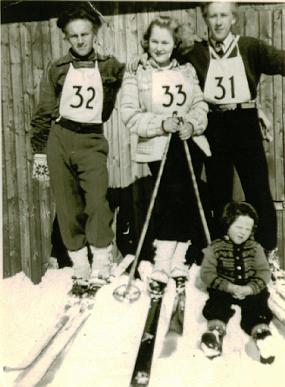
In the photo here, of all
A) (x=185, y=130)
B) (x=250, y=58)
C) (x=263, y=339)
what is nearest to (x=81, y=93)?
(x=185, y=130)

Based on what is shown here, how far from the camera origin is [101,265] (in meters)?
2.95

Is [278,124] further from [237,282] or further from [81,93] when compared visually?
[81,93]

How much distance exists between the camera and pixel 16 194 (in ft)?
10.1

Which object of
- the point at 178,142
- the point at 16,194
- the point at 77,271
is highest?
the point at 178,142

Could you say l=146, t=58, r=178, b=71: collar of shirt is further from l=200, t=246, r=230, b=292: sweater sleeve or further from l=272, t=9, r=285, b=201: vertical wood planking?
l=200, t=246, r=230, b=292: sweater sleeve

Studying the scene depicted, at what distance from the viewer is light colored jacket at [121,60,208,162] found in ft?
9.27

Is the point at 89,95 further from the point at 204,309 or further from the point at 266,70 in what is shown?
the point at 204,309

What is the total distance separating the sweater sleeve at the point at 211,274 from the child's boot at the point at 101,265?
1.63 feet

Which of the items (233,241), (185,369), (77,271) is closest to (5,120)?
(77,271)

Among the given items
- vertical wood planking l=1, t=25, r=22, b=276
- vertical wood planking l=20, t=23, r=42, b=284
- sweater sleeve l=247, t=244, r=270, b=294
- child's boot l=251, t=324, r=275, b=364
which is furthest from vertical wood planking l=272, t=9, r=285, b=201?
vertical wood planking l=1, t=25, r=22, b=276

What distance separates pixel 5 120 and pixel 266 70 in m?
1.41

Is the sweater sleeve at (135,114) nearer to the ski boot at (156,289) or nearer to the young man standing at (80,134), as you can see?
the young man standing at (80,134)

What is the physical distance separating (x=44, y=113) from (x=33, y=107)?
4.4 inches

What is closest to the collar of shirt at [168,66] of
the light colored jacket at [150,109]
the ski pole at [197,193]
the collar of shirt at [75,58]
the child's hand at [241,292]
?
the light colored jacket at [150,109]
